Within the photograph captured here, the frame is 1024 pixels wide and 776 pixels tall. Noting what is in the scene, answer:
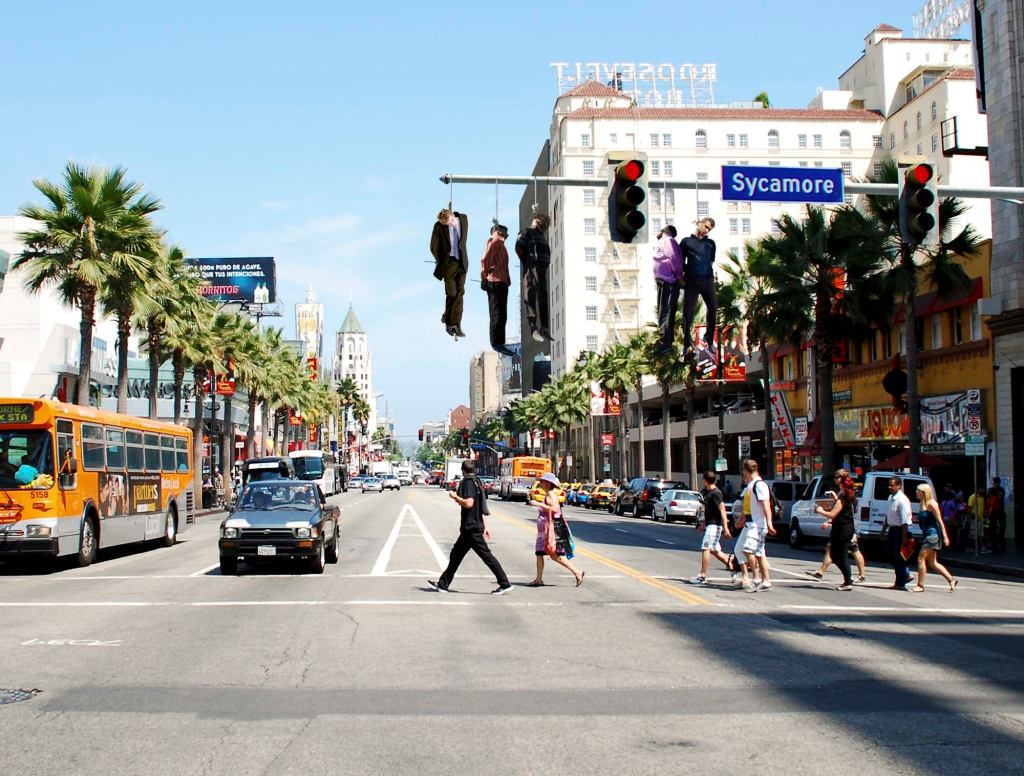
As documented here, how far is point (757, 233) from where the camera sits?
349ft

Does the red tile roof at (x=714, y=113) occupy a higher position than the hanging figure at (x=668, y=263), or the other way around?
the red tile roof at (x=714, y=113)

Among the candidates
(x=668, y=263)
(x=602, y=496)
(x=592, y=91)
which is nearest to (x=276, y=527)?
(x=668, y=263)

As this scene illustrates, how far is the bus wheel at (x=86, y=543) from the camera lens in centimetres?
2158

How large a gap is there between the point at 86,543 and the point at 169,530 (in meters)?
7.13

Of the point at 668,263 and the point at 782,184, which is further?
the point at 668,263

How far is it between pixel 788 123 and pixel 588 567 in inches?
3592

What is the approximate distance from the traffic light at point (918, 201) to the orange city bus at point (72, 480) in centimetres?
1518

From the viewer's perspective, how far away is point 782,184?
15.2 metres

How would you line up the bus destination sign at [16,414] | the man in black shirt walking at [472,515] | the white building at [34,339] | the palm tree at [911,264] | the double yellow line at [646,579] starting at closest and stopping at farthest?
the man in black shirt walking at [472,515], the double yellow line at [646,579], the bus destination sign at [16,414], the palm tree at [911,264], the white building at [34,339]

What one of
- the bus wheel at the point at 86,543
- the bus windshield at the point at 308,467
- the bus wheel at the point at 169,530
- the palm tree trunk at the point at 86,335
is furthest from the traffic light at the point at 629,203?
the bus windshield at the point at 308,467

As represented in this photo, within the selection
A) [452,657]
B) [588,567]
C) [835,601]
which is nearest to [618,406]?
[588,567]

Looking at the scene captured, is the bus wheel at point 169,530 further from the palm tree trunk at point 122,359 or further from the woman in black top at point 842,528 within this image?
the woman in black top at point 842,528

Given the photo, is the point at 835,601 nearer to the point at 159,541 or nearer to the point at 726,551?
the point at 726,551

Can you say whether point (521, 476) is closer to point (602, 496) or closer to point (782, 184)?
point (602, 496)
